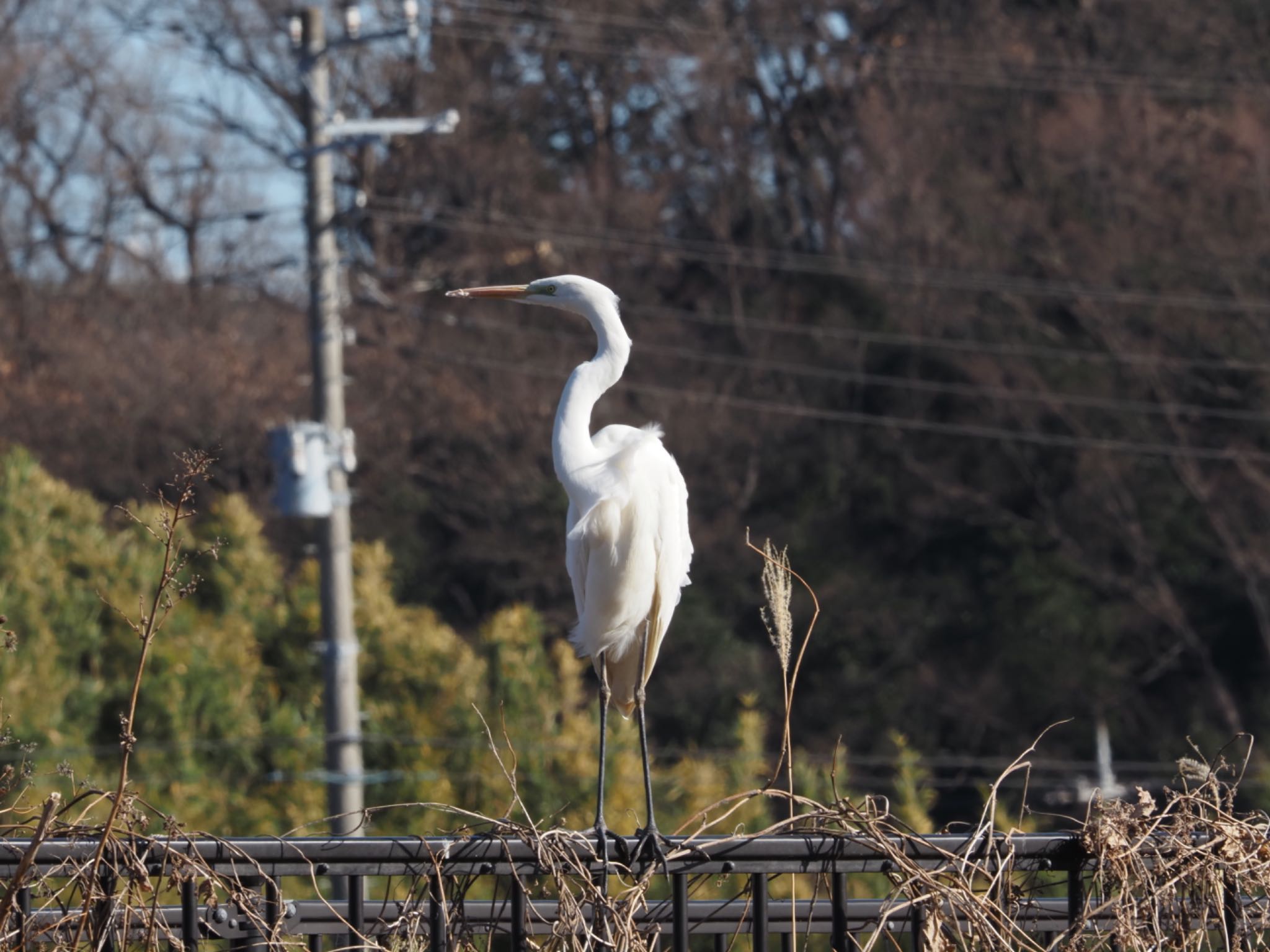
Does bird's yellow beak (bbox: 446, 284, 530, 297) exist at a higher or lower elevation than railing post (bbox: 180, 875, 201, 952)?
higher

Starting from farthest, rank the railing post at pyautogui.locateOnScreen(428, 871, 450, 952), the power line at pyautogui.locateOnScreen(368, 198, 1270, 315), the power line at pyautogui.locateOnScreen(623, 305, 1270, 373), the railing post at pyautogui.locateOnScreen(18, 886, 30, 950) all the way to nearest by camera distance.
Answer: the power line at pyautogui.locateOnScreen(368, 198, 1270, 315) < the power line at pyautogui.locateOnScreen(623, 305, 1270, 373) < the railing post at pyautogui.locateOnScreen(428, 871, 450, 952) < the railing post at pyautogui.locateOnScreen(18, 886, 30, 950)

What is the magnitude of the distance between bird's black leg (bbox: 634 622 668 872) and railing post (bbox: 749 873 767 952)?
0.14m

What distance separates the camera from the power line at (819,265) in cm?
1469

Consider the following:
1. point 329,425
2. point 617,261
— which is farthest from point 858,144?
point 329,425

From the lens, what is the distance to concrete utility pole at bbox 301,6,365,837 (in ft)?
32.3

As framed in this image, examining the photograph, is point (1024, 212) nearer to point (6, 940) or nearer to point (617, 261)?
point (617, 261)

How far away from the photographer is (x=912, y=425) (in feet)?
46.5

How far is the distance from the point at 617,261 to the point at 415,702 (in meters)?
6.65

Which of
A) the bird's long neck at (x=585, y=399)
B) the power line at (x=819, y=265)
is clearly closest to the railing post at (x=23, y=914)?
the bird's long neck at (x=585, y=399)

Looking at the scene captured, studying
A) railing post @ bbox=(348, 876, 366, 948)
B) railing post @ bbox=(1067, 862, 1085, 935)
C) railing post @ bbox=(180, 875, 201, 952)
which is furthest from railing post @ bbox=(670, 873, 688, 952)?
railing post @ bbox=(180, 875, 201, 952)

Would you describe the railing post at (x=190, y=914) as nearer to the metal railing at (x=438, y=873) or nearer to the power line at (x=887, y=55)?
the metal railing at (x=438, y=873)

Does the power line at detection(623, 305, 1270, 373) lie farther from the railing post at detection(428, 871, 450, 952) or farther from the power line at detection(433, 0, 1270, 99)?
the railing post at detection(428, 871, 450, 952)

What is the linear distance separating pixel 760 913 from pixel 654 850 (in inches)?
8.3

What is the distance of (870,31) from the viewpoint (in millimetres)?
17828
